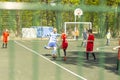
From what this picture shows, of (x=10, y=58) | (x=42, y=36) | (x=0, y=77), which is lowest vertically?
(x=0, y=77)

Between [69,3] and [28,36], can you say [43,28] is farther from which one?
[69,3]

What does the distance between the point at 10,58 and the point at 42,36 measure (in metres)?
0.38

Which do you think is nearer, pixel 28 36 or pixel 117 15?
pixel 28 36

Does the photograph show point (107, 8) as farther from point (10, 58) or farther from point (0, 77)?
point (0, 77)

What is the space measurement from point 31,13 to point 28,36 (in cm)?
21

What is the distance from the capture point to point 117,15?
11.5ft

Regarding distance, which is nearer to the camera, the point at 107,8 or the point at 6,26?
the point at 6,26

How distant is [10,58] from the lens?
3248mm

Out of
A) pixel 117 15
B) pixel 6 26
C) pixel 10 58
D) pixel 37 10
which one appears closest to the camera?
pixel 6 26

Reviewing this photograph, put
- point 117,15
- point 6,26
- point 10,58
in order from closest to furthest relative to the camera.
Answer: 1. point 6,26
2. point 10,58
3. point 117,15

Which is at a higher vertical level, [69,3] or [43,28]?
[69,3]

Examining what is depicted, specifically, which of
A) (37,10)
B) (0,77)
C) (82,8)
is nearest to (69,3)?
(82,8)

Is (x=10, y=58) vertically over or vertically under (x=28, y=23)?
under

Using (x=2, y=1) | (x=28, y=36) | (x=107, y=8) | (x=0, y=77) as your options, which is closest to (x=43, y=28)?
(x=28, y=36)
